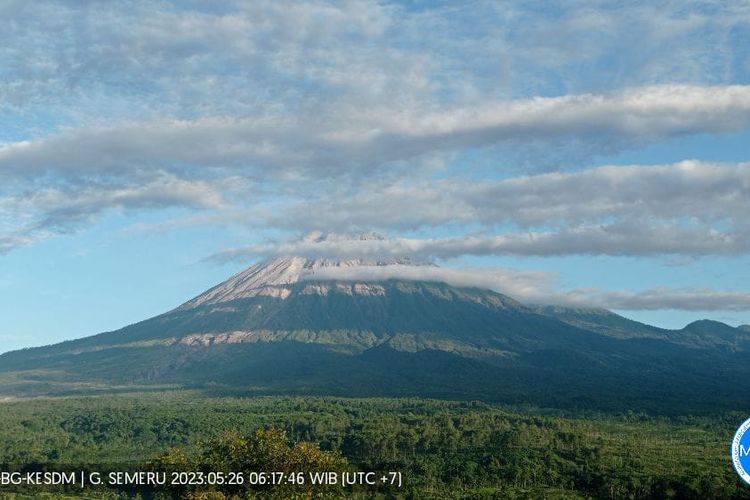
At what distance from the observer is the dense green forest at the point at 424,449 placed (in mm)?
55556

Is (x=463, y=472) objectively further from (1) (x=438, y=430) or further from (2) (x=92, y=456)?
(2) (x=92, y=456)

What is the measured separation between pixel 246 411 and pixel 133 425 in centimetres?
2703

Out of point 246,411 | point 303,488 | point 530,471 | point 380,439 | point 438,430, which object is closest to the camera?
point 303,488

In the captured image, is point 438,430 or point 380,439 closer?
point 380,439

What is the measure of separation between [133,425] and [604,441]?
100 meters

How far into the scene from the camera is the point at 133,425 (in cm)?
17900

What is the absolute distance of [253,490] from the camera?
48.8m

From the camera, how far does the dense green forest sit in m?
55.6

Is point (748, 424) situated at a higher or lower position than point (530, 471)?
higher

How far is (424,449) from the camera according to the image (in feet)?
462

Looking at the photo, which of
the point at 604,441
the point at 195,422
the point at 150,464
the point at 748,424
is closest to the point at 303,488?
the point at 150,464

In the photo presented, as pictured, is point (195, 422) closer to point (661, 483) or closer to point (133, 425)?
point (133, 425)

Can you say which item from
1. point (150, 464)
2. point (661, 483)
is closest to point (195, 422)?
point (661, 483)

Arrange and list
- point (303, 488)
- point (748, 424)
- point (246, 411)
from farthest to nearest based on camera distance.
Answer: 1. point (246, 411)
2. point (748, 424)
3. point (303, 488)
